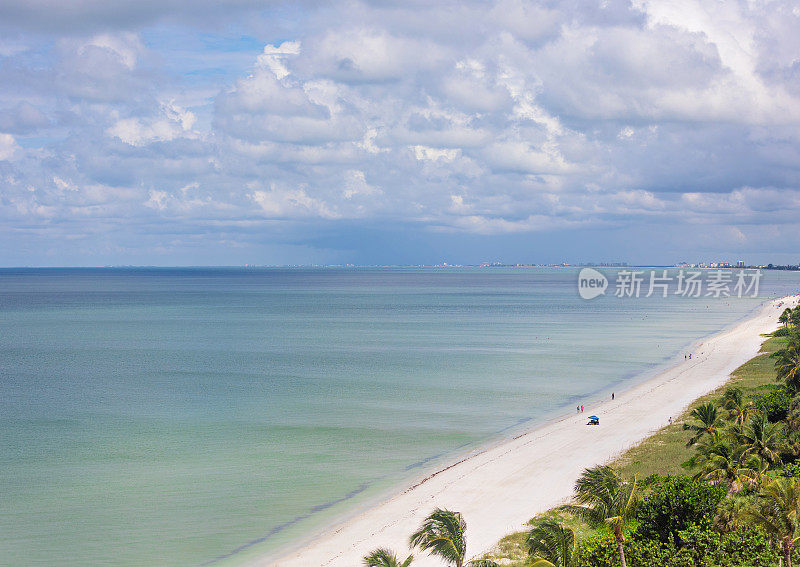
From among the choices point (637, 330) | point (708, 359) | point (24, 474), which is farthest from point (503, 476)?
point (637, 330)

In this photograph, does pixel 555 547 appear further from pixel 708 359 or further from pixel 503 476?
pixel 708 359

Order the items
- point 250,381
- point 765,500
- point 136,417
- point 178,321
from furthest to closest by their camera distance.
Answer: point 178,321, point 250,381, point 136,417, point 765,500

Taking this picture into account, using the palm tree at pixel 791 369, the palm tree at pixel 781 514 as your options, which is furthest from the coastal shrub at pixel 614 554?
the palm tree at pixel 791 369

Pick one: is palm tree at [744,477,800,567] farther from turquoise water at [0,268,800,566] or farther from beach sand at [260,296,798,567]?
turquoise water at [0,268,800,566]

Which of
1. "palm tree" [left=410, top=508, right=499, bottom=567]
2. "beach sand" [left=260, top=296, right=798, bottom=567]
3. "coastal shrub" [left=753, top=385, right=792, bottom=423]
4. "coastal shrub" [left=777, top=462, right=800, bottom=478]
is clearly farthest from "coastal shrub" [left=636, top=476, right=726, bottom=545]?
"coastal shrub" [left=753, top=385, right=792, bottom=423]

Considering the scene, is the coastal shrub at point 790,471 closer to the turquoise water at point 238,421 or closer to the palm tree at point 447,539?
the palm tree at point 447,539

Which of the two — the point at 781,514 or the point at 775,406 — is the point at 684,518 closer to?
the point at 781,514
